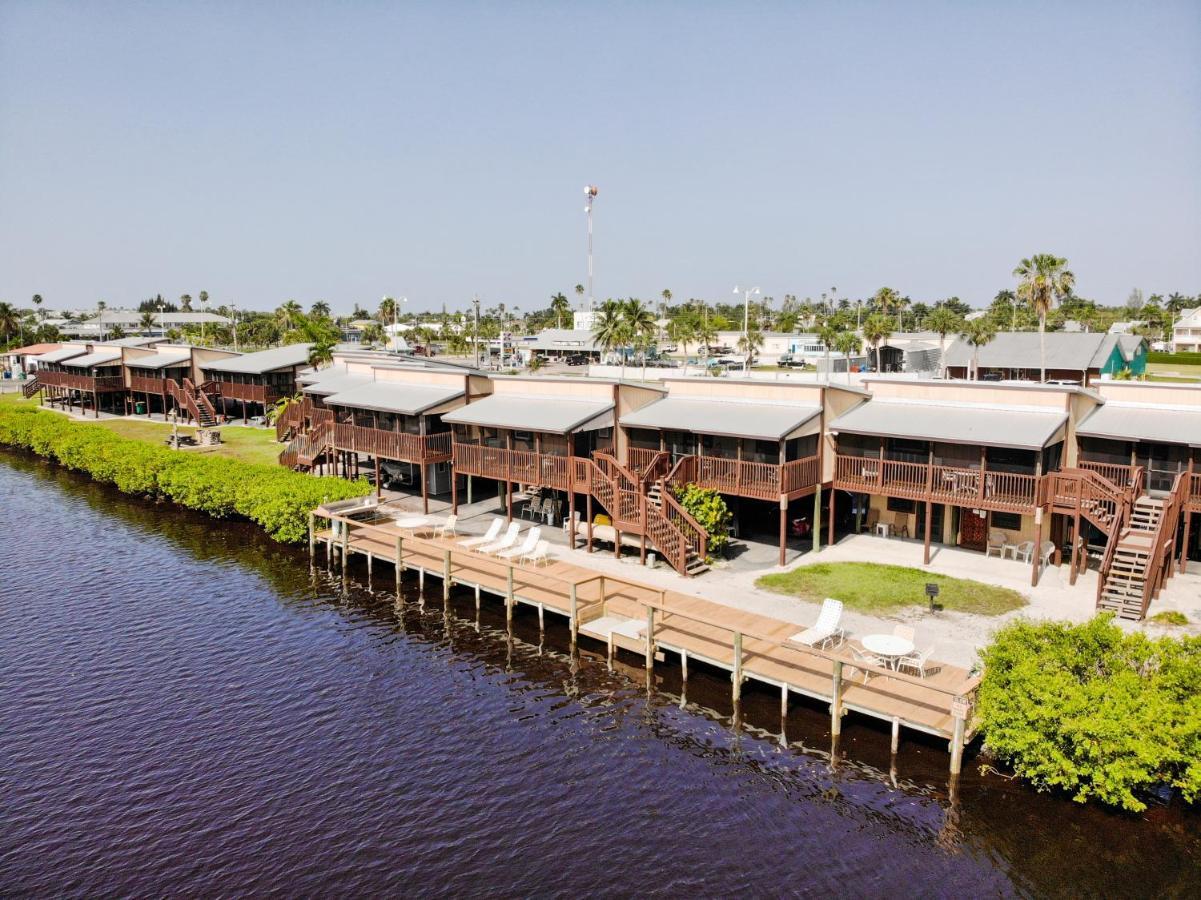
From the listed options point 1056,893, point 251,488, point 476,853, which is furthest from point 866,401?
point 251,488

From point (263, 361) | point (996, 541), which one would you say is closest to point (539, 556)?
point (996, 541)

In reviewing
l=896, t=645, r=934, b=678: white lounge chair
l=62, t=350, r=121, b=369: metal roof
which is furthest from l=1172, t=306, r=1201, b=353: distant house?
l=62, t=350, r=121, b=369: metal roof

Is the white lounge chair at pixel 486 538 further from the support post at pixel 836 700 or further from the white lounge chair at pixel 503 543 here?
the support post at pixel 836 700

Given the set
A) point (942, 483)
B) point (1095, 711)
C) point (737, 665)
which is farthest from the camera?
point (942, 483)

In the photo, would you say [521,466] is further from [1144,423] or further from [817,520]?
[1144,423]

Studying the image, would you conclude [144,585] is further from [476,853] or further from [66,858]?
[476,853]

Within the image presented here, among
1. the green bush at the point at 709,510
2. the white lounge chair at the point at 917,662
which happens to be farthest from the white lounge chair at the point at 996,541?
the white lounge chair at the point at 917,662
